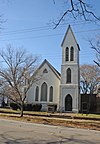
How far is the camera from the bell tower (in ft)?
150

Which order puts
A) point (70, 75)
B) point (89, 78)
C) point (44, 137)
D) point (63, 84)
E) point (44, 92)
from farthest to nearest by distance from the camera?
point (89, 78), point (44, 92), point (70, 75), point (63, 84), point (44, 137)

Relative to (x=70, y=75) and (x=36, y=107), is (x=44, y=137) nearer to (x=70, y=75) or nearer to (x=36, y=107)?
(x=36, y=107)

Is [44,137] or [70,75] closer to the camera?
[44,137]

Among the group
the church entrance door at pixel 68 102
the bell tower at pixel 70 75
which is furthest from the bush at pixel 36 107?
the church entrance door at pixel 68 102

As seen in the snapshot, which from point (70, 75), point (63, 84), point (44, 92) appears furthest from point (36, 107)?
point (70, 75)

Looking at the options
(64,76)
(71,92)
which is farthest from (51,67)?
(71,92)

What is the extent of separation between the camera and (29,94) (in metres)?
49.5

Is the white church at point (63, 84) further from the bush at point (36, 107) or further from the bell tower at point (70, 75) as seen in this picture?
the bush at point (36, 107)

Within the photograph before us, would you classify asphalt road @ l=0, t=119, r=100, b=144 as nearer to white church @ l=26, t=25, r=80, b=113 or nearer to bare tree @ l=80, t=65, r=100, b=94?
white church @ l=26, t=25, r=80, b=113

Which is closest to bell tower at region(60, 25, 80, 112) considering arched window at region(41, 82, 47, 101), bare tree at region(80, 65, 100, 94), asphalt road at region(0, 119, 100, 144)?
arched window at region(41, 82, 47, 101)

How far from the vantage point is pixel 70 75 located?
158ft

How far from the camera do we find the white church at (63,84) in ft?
151

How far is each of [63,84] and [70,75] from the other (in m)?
2.58

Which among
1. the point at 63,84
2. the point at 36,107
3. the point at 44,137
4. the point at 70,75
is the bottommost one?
the point at 44,137
